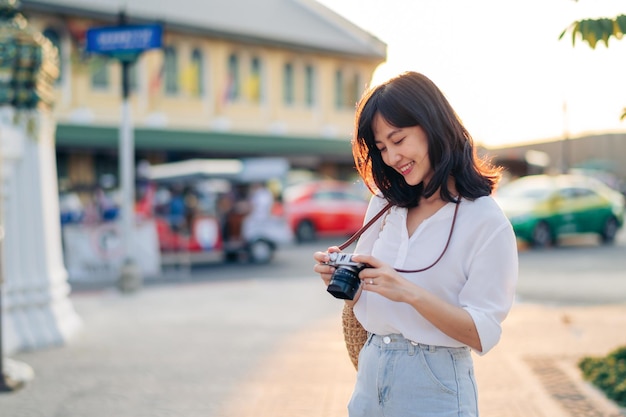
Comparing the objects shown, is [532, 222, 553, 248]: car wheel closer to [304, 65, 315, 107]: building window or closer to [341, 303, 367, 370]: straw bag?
[341, 303, 367, 370]: straw bag

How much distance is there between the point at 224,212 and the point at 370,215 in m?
13.8

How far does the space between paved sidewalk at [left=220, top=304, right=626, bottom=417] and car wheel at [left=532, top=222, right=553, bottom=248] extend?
30.1ft

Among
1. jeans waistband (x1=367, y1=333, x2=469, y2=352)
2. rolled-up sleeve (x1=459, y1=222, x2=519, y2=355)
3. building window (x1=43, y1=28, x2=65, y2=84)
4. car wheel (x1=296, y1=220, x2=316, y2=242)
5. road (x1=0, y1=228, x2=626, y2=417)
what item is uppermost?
building window (x1=43, y1=28, x2=65, y2=84)

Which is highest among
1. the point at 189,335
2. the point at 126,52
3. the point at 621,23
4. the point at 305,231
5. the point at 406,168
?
the point at 126,52

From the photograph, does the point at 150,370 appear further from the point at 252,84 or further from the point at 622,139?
the point at 622,139

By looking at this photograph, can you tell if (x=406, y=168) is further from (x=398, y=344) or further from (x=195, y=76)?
(x=195, y=76)

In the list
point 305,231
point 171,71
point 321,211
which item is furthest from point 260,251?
point 171,71

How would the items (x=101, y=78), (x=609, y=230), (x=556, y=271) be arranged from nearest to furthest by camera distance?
(x=556, y=271) → (x=609, y=230) → (x=101, y=78)

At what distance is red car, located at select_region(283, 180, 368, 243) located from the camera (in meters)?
20.4

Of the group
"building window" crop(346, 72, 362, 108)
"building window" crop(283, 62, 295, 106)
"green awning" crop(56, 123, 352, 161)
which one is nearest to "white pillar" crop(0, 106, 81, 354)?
"green awning" crop(56, 123, 352, 161)

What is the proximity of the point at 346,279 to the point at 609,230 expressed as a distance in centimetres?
1828

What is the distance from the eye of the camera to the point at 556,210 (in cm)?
1759

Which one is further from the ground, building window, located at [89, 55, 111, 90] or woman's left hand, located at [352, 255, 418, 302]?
building window, located at [89, 55, 111, 90]

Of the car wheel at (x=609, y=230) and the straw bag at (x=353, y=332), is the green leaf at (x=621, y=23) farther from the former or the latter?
the car wheel at (x=609, y=230)
